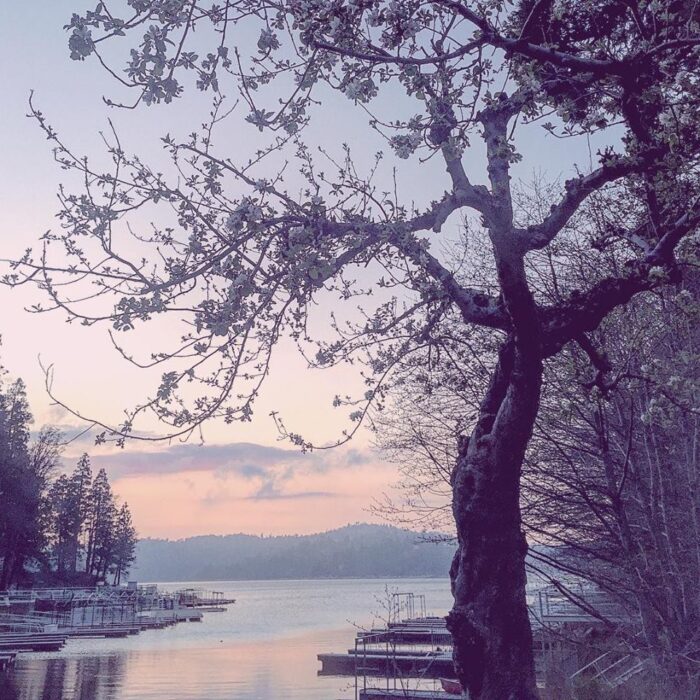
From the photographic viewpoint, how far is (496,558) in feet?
20.3

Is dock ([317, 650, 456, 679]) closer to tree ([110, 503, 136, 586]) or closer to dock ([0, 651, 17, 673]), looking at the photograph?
dock ([0, 651, 17, 673])

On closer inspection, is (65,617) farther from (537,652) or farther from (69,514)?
(537,652)

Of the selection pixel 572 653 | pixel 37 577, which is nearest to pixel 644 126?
pixel 572 653

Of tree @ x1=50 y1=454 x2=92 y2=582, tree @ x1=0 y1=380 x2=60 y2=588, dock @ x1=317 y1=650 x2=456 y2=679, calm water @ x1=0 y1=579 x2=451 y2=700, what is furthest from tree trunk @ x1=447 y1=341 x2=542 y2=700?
tree @ x1=50 y1=454 x2=92 y2=582

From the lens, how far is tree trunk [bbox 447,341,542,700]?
231 inches

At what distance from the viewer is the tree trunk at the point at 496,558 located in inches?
231

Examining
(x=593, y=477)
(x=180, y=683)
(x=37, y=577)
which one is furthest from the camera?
(x=37, y=577)

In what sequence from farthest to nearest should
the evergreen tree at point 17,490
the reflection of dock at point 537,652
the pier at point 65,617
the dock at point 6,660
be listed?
the evergreen tree at point 17,490 < the pier at point 65,617 < the dock at point 6,660 < the reflection of dock at point 537,652

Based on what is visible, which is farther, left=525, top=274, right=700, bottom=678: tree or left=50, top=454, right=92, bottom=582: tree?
left=50, top=454, right=92, bottom=582: tree

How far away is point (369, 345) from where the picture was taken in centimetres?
797

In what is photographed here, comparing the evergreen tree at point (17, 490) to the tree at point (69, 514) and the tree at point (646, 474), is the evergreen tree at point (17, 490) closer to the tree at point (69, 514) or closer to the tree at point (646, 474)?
the tree at point (69, 514)

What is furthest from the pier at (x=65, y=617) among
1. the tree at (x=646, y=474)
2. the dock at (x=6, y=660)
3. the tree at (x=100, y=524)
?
the tree at (x=646, y=474)

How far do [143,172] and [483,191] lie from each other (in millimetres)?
3121

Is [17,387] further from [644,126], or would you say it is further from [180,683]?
[644,126]
